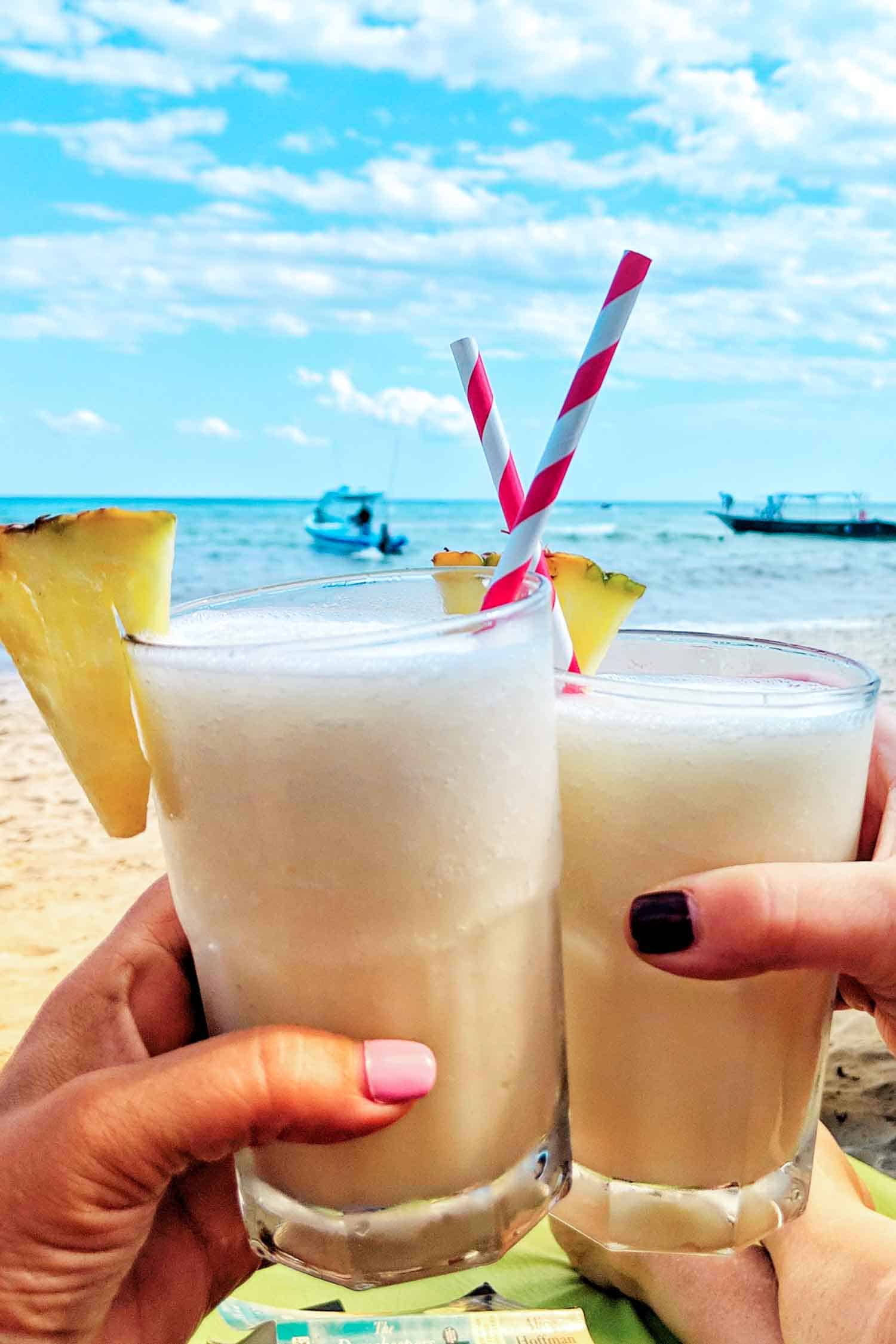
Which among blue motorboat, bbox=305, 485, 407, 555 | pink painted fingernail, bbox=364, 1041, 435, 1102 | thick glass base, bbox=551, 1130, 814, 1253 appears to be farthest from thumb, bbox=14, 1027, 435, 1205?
blue motorboat, bbox=305, 485, 407, 555

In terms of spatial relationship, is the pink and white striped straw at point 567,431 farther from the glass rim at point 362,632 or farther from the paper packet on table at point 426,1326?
the paper packet on table at point 426,1326

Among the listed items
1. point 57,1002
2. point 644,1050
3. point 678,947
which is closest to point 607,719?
point 678,947

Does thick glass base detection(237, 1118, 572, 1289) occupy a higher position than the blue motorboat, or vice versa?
thick glass base detection(237, 1118, 572, 1289)

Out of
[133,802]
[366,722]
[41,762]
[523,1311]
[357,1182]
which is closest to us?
[366,722]

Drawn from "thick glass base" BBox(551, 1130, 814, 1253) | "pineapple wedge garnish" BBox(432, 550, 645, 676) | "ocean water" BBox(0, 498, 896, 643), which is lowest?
"ocean water" BBox(0, 498, 896, 643)

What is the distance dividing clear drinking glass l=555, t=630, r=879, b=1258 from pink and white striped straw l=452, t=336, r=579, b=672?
0.16m

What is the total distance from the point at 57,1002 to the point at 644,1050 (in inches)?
28.2

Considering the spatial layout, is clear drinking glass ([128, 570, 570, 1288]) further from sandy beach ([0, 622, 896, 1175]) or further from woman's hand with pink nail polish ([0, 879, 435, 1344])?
sandy beach ([0, 622, 896, 1175])

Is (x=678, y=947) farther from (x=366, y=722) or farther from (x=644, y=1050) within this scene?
(x=366, y=722)

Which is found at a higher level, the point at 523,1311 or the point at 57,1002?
the point at 57,1002

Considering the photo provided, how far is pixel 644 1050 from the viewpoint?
3.40ft

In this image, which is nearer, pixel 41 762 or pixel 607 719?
pixel 607 719

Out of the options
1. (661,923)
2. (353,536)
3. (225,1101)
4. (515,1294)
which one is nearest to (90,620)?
(225,1101)

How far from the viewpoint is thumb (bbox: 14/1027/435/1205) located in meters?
0.85
